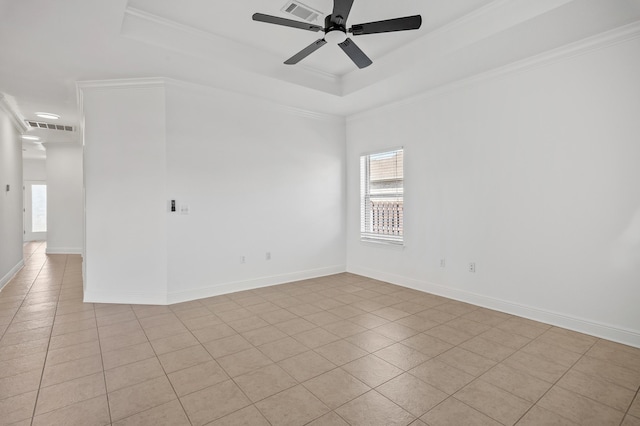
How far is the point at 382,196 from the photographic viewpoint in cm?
537

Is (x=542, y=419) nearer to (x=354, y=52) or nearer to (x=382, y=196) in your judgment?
(x=354, y=52)

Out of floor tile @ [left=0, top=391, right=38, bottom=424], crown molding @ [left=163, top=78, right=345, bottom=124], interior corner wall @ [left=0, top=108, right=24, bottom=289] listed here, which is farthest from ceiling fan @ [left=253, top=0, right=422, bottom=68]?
interior corner wall @ [left=0, top=108, right=24, bottom=289]

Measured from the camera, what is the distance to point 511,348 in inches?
113

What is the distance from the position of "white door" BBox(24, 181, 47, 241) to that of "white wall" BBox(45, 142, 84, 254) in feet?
10.9

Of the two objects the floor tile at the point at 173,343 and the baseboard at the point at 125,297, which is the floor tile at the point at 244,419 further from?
the baseboard at the point at 125,297

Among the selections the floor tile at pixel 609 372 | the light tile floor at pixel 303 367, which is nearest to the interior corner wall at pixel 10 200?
the light tile floor at pixel 303 367

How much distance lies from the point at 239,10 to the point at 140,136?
2.07m

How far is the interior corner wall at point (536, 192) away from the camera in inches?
118

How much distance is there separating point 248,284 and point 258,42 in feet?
10.6

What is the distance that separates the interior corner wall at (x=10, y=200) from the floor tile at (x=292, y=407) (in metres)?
5.15

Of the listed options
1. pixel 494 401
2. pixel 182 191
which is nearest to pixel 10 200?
pixel 182 191

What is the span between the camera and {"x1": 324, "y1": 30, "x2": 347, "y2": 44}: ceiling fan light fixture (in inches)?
103

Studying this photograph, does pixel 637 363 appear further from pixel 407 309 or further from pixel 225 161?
pixel 225 161

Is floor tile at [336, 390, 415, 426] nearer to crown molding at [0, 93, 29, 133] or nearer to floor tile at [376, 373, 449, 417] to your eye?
floor tile at [376, 373, 449, 417]
